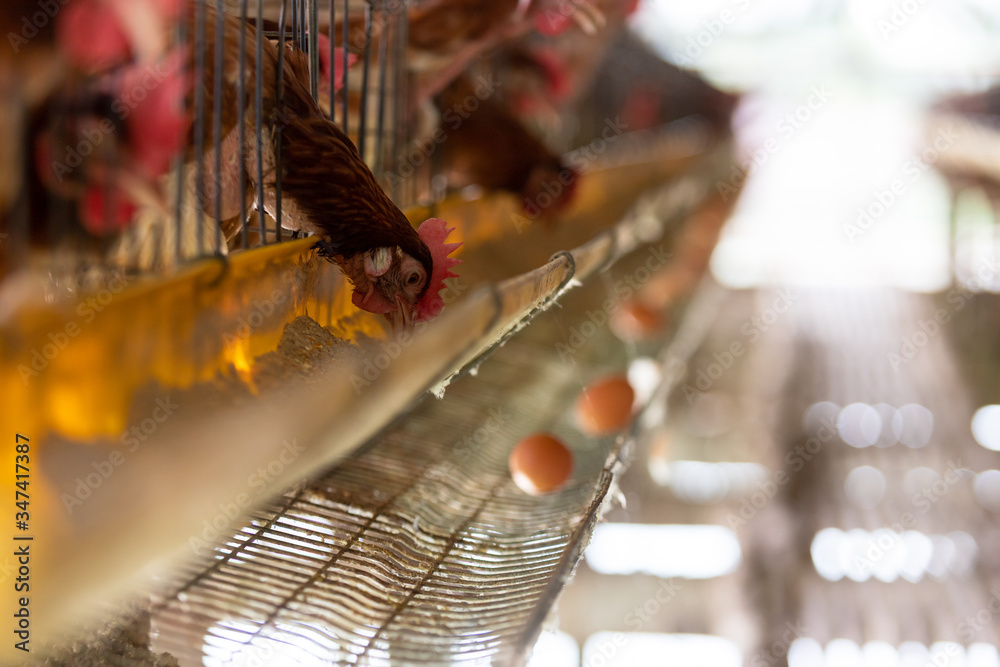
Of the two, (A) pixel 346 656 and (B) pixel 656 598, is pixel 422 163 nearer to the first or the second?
(A) pixel 346 656

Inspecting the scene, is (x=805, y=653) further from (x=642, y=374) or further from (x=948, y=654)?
(x=642, y=374)

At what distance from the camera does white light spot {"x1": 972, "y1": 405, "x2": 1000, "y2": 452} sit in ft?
9.00

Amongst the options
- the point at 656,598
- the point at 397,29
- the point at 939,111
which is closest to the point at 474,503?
the point at 397,29

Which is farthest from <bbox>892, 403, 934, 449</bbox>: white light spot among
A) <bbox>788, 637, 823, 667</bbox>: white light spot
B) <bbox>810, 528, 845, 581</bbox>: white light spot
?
<bbox>788, 637, 823, 667</bbox>: white light spot

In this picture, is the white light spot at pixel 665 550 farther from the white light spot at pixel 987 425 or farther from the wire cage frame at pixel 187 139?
the wire cage frame at pixel 187 139

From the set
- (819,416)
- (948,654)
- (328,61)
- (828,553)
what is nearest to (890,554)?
(828,553)

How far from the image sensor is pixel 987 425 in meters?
2.90

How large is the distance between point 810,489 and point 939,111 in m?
3.14

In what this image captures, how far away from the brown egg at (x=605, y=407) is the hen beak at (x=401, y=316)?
50 centimetres

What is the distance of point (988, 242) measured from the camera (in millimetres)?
3953

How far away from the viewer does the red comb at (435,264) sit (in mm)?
542

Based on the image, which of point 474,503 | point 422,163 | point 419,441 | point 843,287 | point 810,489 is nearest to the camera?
point 474,503

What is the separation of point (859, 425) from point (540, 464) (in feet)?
7.34

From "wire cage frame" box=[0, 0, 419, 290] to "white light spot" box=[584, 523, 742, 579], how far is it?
1.46m
